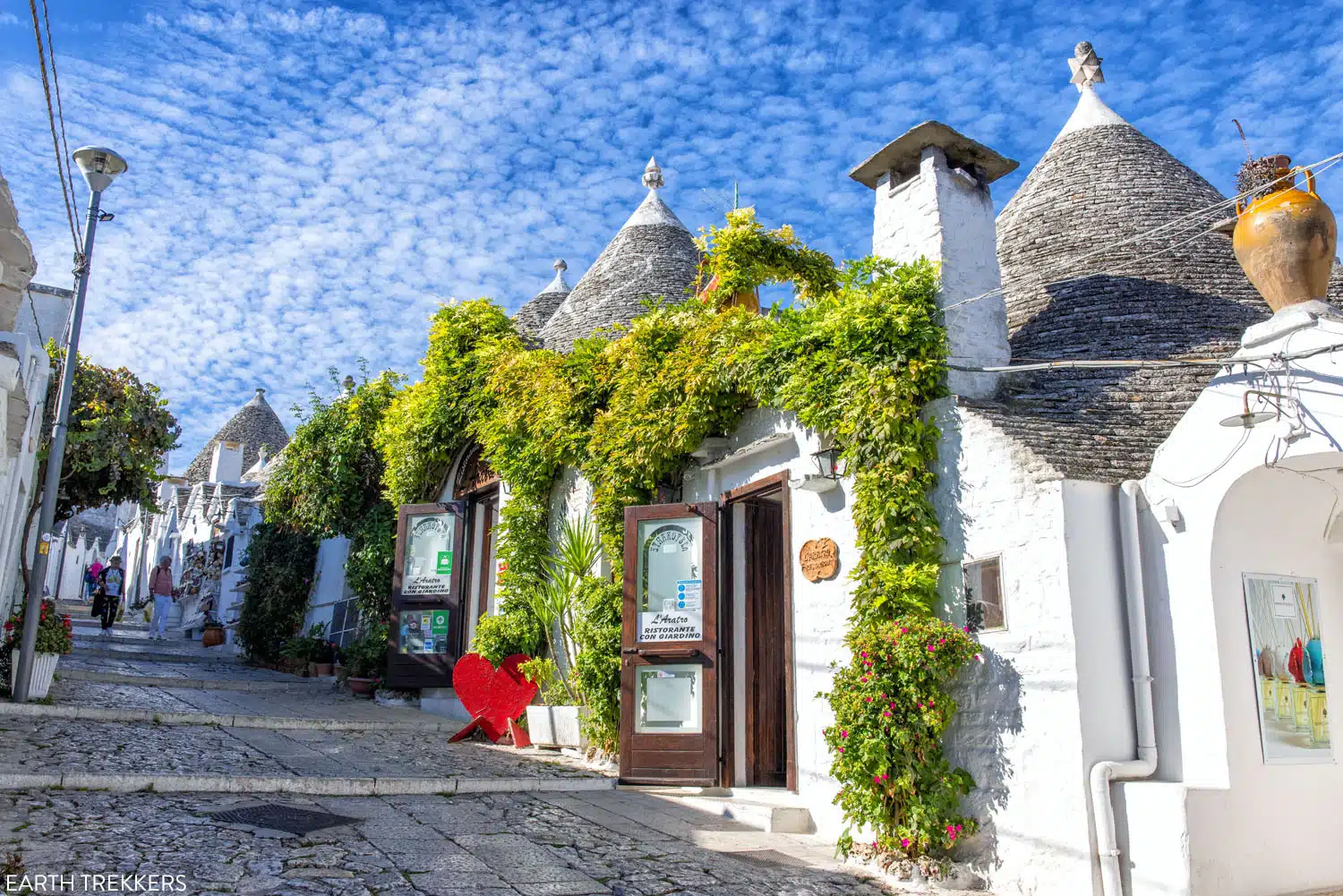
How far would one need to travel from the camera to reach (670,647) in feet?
29.2

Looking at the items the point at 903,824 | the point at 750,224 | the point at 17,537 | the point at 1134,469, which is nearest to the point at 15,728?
the point at 17,537

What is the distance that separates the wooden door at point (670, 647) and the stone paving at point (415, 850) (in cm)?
132

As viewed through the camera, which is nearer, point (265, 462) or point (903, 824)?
point (903, 824)

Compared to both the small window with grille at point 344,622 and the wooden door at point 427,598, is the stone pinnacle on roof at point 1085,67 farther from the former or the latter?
the small window with grille at point 344,622

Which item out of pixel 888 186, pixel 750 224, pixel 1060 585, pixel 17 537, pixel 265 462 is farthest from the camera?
pixel 265 462

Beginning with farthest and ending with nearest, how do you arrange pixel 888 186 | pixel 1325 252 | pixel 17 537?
1. pixel 17 537
2. pixel 888 186
3. pixel 1325 252

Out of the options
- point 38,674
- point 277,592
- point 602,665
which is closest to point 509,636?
point 602,665

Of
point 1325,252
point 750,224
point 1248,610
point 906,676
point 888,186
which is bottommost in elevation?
point 906,676

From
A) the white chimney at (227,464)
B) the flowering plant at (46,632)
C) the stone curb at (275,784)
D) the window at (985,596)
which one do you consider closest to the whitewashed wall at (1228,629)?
the window at (985,596)

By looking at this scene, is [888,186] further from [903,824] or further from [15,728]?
[15,728]

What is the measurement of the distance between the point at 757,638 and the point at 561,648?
253 centimetres

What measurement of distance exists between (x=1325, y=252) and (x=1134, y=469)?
1.82m

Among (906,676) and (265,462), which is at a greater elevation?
(265,462)

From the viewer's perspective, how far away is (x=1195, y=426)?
6.09 metres
